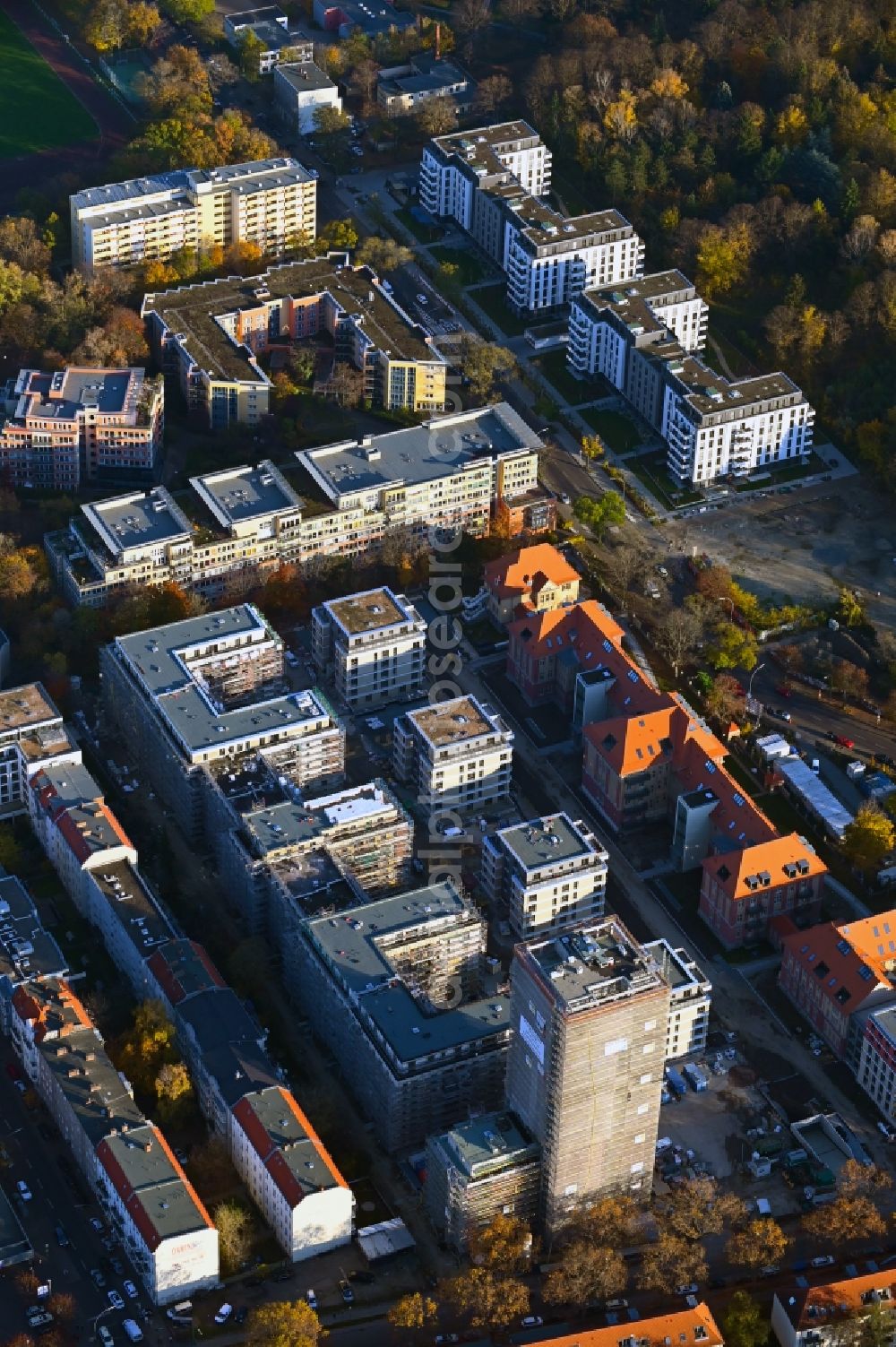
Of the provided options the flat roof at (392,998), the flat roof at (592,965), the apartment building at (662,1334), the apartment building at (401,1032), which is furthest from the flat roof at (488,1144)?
the flat roof at (592,965)

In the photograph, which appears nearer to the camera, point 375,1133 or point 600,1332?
point 600,1332

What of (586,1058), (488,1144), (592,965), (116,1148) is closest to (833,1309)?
(586,1058)

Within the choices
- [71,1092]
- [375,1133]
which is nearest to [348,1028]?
[375,1133]

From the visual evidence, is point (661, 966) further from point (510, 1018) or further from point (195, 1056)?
point (195, 1056)

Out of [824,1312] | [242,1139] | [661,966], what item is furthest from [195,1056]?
[824,1312]

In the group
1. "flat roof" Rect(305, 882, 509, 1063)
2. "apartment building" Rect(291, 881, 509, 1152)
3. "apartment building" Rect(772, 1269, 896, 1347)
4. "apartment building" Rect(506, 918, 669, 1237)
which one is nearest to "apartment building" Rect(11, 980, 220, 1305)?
"apartment building" Rect(291, 881, 509, 1152)

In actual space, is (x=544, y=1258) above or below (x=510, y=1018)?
below

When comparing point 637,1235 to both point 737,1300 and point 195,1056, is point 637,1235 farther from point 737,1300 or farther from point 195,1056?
point 195,1056

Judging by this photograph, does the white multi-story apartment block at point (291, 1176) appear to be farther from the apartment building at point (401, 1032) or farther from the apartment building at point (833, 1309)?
the apartment building at point (833, 1309)
